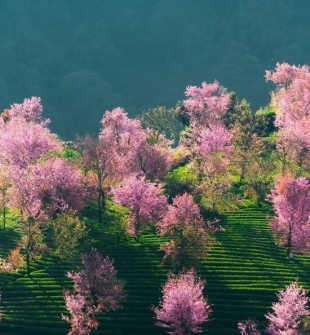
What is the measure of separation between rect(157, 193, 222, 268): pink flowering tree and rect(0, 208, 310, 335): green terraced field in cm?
399

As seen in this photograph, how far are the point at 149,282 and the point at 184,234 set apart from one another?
297 inches

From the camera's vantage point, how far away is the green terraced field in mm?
50125

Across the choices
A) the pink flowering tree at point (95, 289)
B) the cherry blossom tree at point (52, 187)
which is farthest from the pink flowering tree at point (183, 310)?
the cherry blossom tree at point (52, 187)

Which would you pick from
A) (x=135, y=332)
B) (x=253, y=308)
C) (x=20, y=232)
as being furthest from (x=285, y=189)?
(x=20, y=232)

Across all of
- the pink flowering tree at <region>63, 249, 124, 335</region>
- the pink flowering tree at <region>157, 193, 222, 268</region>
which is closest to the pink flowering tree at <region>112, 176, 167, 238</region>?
the pink flowering tree at <region>157, 193, 222, 268</region>

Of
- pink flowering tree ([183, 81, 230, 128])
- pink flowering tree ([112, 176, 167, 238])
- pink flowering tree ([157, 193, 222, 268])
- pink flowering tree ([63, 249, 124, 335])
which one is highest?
pink flowering tree ([183, 81, 230, 128])

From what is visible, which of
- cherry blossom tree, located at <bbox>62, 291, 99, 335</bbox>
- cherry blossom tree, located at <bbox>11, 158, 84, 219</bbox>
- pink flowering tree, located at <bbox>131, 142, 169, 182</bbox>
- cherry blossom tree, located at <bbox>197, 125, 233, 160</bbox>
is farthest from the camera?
cherry blossom tree, located at <bbox>197, 125, 233, 160</bbox>

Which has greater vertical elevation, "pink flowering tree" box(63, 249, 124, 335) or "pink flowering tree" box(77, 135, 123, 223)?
"pink flowering tree" box(77, 135, 123, 223)

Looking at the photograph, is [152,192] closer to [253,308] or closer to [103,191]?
[103,191]

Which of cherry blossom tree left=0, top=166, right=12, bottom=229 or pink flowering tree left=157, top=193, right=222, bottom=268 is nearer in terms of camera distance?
pink flowering tree left=157, top=193, right=222, bottom=268

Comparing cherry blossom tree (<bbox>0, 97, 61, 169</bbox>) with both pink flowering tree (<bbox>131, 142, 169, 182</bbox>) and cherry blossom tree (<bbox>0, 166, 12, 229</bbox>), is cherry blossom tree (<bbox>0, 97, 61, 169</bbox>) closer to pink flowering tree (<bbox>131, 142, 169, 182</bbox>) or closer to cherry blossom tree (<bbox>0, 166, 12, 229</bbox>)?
cherry blossom tree (<bbox>0, 166, 12, 229</bbox>)

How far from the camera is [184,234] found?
55250 millimetres

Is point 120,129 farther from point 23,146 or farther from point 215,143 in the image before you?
point 23,146

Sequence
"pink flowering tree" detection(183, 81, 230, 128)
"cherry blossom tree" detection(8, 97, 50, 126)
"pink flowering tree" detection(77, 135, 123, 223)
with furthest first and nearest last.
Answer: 1. "cherry blossom tree" detection(8, 97, 50, 126)
2. "pink flowering tree" detection(183, 81, 230, 128)
3. "pink flowering tree" detection(77, 135, 123, 223)
